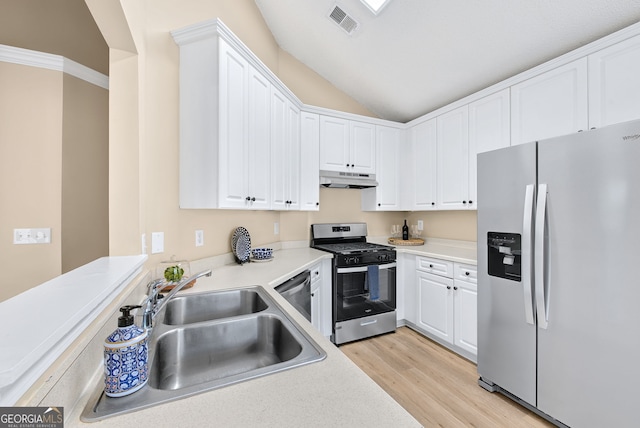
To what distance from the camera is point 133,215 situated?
1.41 m

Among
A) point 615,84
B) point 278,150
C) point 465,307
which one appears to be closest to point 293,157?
point 278,150

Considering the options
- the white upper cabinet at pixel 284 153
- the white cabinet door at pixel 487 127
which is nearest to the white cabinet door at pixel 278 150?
the white upper cabinet at pixel 284 153

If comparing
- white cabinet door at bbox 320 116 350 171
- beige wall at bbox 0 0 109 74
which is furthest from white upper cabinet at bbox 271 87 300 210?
beige wall at bbox 0 0 109 74

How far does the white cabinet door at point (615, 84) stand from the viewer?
64.8 inches

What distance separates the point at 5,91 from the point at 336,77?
2871 millimetres

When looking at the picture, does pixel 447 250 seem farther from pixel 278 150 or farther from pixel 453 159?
pixel 278 150

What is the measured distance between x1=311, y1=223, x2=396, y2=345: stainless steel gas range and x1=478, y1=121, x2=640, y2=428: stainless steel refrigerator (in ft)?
3.45

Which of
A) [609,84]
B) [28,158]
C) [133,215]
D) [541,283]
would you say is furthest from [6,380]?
[609,84]

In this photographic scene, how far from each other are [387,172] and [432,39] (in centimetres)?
143

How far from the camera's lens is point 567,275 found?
1.52 m

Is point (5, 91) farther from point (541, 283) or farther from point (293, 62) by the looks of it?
point (541, 283)

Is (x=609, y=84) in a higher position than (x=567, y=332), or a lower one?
higher

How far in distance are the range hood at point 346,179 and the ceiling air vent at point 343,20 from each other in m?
1.35

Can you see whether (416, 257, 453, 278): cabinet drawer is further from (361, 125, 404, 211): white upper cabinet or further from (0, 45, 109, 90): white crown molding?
(0, 45, 109, 90): white crown molding
